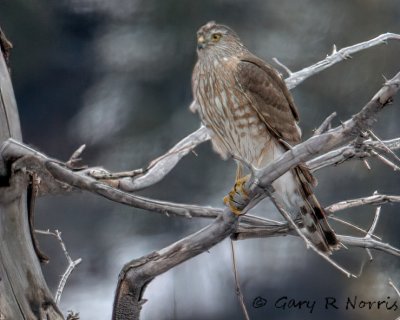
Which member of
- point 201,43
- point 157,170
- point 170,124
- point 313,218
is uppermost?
point 170,124

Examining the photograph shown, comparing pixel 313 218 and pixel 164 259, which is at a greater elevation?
pixel 313 218

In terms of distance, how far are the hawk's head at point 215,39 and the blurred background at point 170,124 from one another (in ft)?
3.93

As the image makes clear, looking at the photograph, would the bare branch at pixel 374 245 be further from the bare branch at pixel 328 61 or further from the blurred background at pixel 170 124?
the blurred background at pixel 170 124

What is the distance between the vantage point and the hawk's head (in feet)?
9.62

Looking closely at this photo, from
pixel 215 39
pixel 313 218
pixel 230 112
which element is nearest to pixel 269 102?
pixel 230 112

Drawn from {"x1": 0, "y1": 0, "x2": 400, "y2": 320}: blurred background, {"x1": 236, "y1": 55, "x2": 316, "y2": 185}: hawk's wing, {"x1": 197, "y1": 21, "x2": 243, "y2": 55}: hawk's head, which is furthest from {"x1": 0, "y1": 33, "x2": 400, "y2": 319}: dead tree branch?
{"x1": 0, "y1": 0, "x2": 400, "y2": 320}: blurred background

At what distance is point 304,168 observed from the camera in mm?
2635

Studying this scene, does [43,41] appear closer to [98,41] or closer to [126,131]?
[98,41]

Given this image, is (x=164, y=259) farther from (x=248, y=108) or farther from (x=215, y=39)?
(x=215, y=39)

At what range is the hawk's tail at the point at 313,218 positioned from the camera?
2.59 metres

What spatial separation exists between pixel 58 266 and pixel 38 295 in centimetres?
174

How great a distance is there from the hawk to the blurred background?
1.16 metres

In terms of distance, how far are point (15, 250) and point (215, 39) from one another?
3.80 feet

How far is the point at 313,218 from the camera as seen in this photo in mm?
2686
